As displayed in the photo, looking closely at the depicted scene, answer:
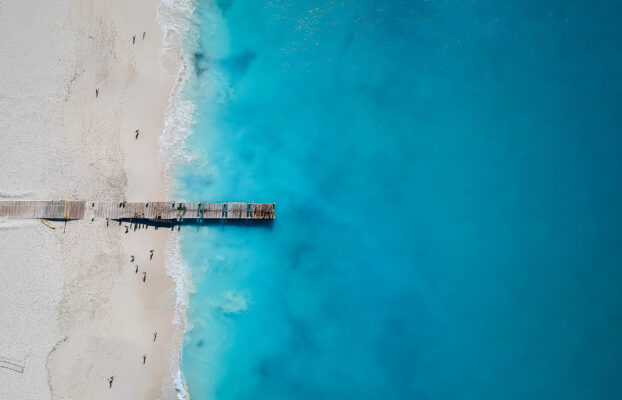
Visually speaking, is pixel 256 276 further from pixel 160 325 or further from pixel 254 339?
pixel 160 325

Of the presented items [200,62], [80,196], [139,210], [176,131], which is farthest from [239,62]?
[80,196]

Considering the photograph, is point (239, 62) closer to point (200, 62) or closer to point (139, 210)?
point (200, 62)

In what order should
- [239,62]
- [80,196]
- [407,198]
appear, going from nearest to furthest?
[80,196], [239,62], [407,198]

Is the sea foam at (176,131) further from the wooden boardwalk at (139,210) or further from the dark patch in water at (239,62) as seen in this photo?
the dark patch in water at (239,62)

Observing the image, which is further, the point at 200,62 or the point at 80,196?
the point at 200,62

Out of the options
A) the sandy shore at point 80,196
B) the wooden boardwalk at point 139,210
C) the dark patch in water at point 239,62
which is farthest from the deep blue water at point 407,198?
the sandy shore at point 80,196

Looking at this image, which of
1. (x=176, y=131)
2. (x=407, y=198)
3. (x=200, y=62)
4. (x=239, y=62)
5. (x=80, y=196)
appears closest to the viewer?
(x=80, y=196)
